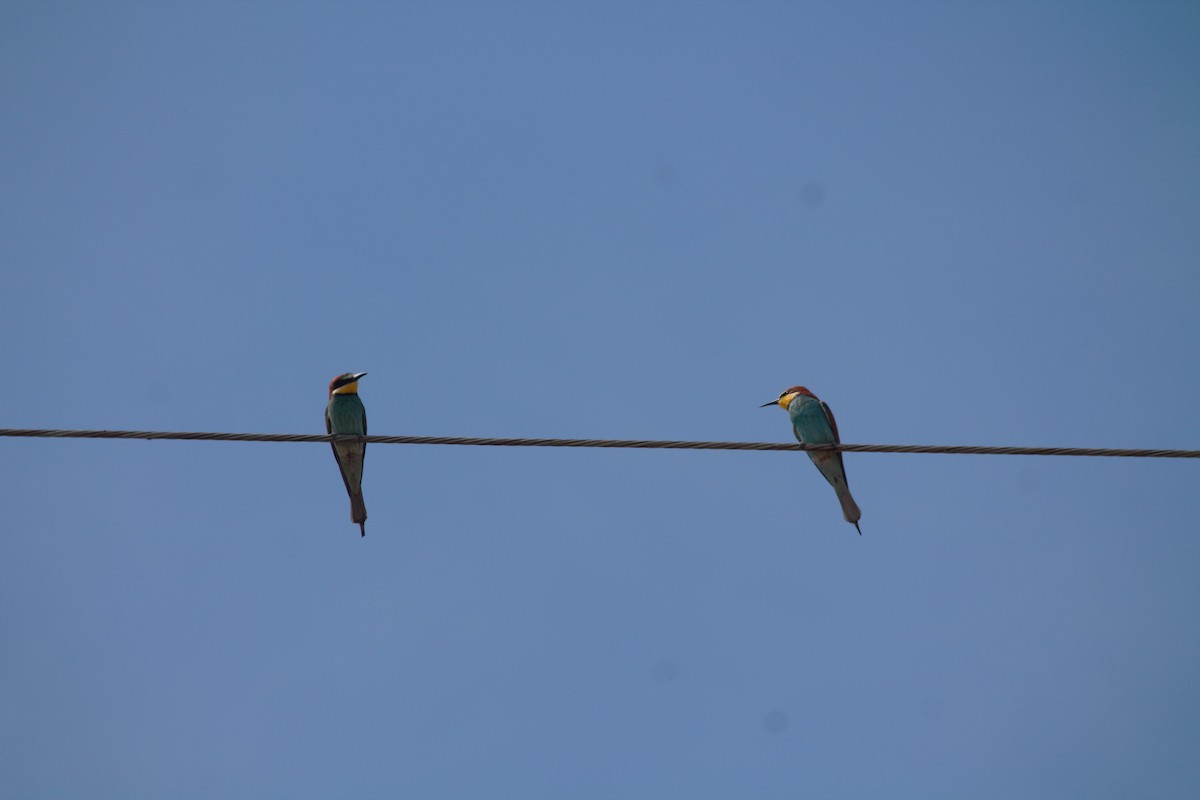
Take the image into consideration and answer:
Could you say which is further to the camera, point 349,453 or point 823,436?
point 823,436

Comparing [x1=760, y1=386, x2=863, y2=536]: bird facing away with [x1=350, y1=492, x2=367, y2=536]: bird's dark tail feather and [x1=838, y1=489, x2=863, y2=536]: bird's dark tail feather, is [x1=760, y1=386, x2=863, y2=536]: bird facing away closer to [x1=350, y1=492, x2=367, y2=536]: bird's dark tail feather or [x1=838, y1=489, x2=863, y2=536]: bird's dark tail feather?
[x1=838, y1=489, x2=863, y2=536]: bird's dark tail feather

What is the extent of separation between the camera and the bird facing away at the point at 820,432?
878cm

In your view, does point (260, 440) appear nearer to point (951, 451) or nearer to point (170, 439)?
point (170, 439)

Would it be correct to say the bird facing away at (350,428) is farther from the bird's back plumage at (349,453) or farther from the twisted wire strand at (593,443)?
the twisted wire strand at (593,443)

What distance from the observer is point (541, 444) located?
5340 millimetres

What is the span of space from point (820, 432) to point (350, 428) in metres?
3.54

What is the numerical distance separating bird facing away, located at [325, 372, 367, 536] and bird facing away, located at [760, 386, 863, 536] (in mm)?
3222

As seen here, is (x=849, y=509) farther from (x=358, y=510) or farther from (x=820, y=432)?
(x=358, y=510)

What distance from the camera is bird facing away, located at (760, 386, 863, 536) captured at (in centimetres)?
878

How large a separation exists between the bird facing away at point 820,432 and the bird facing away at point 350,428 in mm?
3222

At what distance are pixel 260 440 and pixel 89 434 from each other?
72cm

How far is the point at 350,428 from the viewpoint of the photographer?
29.2 ft

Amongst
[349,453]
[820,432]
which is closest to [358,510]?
[349,453]

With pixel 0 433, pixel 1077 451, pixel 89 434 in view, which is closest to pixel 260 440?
pixel 89 434
